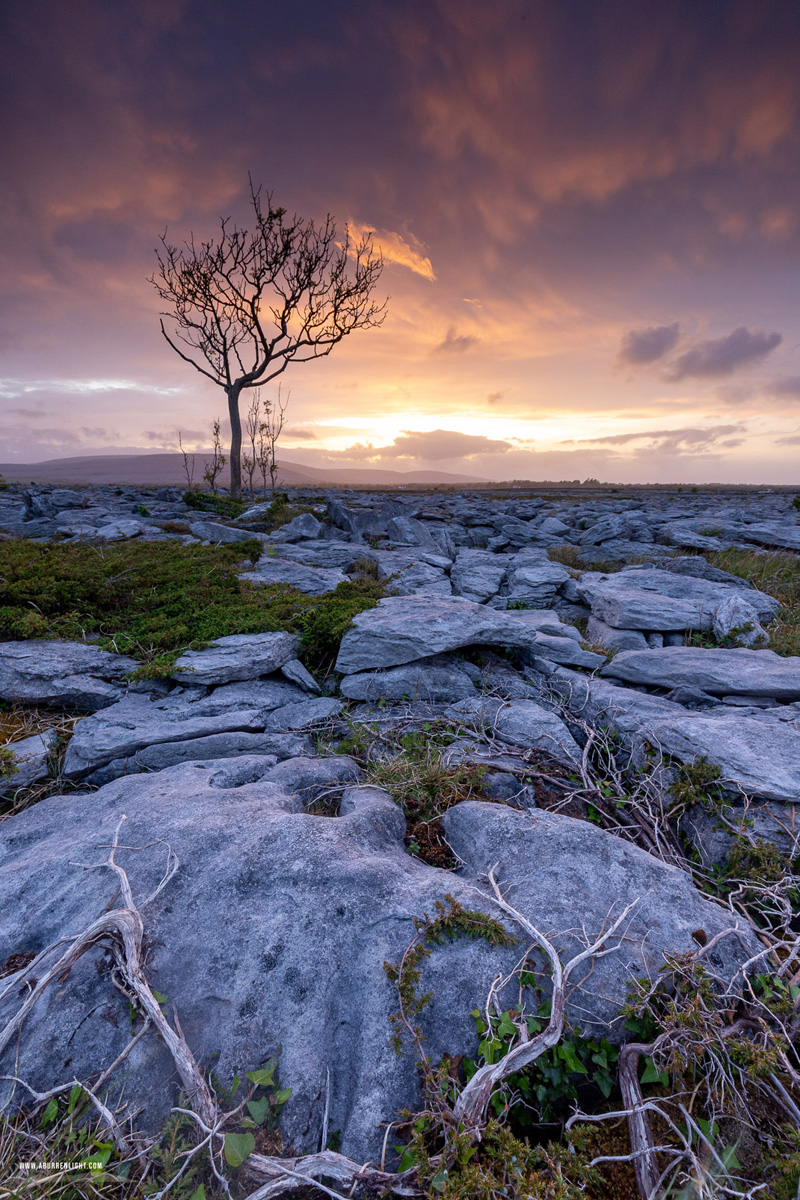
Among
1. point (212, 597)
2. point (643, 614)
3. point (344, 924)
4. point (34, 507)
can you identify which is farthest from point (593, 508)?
point (344, 924)

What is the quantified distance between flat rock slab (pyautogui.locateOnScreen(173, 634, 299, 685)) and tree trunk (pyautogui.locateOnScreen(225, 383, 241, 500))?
22813 millimetres

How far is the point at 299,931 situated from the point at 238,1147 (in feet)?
2.57

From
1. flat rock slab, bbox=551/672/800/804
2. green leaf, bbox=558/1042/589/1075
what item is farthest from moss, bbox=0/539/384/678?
green leaf, bbox=558/1042/589/1075

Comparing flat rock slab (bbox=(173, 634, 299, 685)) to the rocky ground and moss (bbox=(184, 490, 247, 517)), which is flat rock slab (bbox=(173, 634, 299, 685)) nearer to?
the rocky ground

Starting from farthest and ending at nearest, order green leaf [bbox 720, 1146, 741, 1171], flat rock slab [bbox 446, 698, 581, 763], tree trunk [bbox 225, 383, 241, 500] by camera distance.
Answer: tree trunk [bbox 225, 383, 241, 500]
flat rock slab [bbox 446, 698, 581, 763]
green leaf [bbox 720, 1146, 741, 1171]

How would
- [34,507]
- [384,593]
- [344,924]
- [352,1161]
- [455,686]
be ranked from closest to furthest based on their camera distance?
[352,1161] → [344,924] → [455,686] → [384,593] → [34,507]

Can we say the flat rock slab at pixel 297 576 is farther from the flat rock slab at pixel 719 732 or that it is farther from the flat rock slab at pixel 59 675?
the flat rock slab at pixel 719 732

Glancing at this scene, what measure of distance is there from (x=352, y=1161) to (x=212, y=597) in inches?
268

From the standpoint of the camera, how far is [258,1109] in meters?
1.98

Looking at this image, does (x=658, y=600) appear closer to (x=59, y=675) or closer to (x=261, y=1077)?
(x=261, y=1077)

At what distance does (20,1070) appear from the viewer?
2.10m

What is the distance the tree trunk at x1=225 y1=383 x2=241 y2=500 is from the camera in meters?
27.3

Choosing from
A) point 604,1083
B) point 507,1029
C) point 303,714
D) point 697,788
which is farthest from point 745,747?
point 303,714

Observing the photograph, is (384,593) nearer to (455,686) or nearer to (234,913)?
(455,686)
